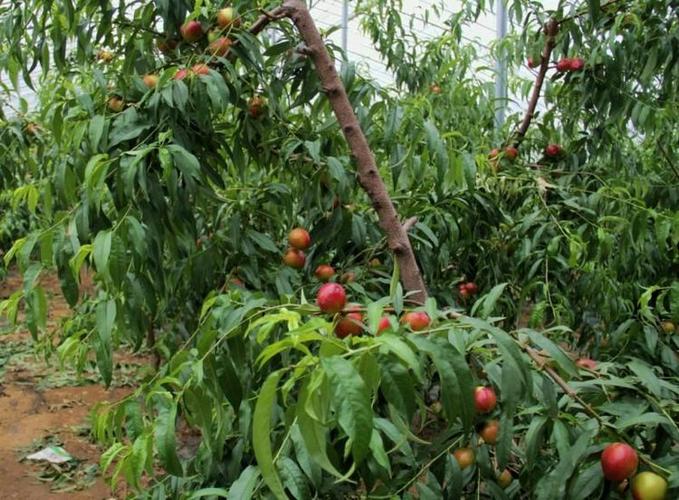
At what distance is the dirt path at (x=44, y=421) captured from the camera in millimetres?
2887

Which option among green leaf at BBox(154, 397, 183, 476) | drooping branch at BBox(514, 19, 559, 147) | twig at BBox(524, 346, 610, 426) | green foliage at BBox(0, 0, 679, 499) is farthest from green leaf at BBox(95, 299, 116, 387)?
drooping branch at BBox(514, 19, 559, 147)

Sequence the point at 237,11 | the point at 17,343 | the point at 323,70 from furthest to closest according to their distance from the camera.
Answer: the point at 17,343 → the point at 237,11 → the point at 323,70

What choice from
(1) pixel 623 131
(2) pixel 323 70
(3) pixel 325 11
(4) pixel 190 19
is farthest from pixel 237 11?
(3) pixel 325 11

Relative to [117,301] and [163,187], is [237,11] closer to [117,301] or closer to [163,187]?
[163,187]

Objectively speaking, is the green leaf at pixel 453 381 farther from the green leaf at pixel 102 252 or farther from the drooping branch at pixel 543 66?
the drooping branch at pixel 543 66

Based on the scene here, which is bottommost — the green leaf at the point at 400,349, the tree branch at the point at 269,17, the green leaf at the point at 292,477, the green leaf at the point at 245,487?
the green leaf at the point at 245,487

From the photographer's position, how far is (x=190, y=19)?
1.39m

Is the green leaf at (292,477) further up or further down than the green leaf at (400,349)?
further down

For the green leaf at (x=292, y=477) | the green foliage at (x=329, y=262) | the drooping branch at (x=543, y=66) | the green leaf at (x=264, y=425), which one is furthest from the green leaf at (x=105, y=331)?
the drooping branch at (x=543, y=66)

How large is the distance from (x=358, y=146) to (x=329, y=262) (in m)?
0.56

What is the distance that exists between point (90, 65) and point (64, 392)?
2.57 meters

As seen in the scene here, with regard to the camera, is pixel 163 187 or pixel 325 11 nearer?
pixel 163 187

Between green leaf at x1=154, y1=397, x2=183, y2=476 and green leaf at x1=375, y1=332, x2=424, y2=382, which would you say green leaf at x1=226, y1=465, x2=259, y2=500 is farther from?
green leaf at x1=375, y1=332, x2=424, y2=382

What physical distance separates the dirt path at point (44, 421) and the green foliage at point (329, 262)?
3.55 ft
